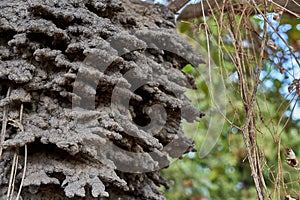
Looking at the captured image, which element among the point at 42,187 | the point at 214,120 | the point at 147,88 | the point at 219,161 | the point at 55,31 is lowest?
the point at 219,161

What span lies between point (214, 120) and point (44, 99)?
30.0 inches

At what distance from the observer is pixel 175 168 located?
7.30 feet

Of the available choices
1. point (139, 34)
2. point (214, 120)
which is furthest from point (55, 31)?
point (214, 120)

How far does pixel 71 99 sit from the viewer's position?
76cm

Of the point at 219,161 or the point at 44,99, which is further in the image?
the point at 219,161

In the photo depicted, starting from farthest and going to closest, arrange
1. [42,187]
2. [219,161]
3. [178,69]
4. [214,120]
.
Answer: [219,161], [214,120], [178,69], [42,187]

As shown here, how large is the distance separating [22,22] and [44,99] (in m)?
0.15

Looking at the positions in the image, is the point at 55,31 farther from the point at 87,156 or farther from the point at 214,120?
the point at 214,120

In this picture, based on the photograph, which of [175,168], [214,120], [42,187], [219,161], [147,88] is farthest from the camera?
[219,161]

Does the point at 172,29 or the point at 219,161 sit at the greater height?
the point at 172,29

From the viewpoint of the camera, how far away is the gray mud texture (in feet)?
2.36

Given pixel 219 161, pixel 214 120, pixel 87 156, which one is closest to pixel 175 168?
pixel 219 161

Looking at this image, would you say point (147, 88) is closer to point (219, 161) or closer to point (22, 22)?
point (22, 22)

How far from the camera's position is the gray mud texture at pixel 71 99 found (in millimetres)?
719
